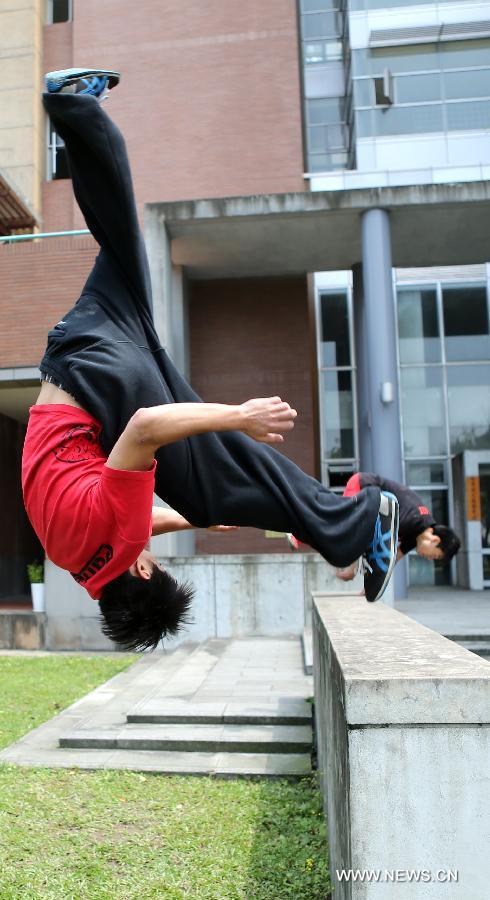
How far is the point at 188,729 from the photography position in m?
6.63

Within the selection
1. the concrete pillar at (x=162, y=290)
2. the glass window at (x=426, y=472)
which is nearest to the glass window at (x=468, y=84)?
the concrete pillar at (x=162, y=290)

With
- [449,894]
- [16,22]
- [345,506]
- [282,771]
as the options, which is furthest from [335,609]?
[16,22]

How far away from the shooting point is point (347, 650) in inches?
118

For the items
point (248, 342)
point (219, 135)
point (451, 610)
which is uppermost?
point (219, 135)

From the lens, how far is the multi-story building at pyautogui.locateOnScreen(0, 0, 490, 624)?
17.6 metres

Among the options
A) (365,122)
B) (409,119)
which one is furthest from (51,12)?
(409,119)

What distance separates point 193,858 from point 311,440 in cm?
1325

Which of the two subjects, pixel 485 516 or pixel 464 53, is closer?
pixel 485 516

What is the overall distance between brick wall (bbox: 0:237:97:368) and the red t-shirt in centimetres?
1112

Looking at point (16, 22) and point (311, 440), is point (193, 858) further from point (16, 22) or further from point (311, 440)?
point (16, 22)

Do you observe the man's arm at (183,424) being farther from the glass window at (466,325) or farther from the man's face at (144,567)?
the glass window at (466,325)

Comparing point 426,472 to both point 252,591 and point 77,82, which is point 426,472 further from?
point 77,82

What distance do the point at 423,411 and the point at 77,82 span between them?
1668cm

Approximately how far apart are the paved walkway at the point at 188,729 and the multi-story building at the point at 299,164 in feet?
30.0
